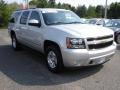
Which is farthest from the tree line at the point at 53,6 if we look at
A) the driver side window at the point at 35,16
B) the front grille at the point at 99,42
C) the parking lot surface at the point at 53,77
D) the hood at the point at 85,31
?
the front grille at the point at 99,42

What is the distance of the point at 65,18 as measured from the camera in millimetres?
7852

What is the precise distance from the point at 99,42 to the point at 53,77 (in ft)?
5.19

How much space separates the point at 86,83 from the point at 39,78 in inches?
52.1

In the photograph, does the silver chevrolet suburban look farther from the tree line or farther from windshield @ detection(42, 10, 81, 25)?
the tree line

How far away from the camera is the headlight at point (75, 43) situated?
19.9 ft

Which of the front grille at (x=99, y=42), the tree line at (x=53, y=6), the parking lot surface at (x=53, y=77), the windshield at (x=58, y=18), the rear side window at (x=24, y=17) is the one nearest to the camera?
the parking lot surface at (x=53, y=77)

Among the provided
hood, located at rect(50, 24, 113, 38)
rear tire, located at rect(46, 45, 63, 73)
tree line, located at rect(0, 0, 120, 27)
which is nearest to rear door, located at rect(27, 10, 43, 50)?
rear tire, located at rect(46, 45, 63, 73)

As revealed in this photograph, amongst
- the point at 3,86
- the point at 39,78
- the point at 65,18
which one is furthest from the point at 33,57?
the point at 3,86

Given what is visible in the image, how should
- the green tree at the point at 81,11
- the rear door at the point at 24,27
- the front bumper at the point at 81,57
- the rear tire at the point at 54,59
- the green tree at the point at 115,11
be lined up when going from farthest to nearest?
1. the green tree at the point at 81,11
2. the green tree at the point at 115,11
3. the rear door at the point at 24,27
4. the rear tire at the point at 54,59
5. the front bumper at the point at 81,57

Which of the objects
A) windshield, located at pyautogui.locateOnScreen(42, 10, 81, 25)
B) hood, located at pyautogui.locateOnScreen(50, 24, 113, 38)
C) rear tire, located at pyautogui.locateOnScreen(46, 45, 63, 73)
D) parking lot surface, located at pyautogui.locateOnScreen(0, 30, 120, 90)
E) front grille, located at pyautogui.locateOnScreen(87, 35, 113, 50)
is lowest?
parking lot surface, located at pyautogui.locateOnScreen(0, 30, 120, 90)

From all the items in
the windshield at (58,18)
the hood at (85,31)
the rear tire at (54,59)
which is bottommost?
the rear tire at (54,59)

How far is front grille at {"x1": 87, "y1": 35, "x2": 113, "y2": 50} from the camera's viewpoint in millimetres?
6129

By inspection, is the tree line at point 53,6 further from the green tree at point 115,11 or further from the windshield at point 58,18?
the windshield at point 58,18

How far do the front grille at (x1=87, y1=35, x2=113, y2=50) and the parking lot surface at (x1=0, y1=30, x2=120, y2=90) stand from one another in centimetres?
82
